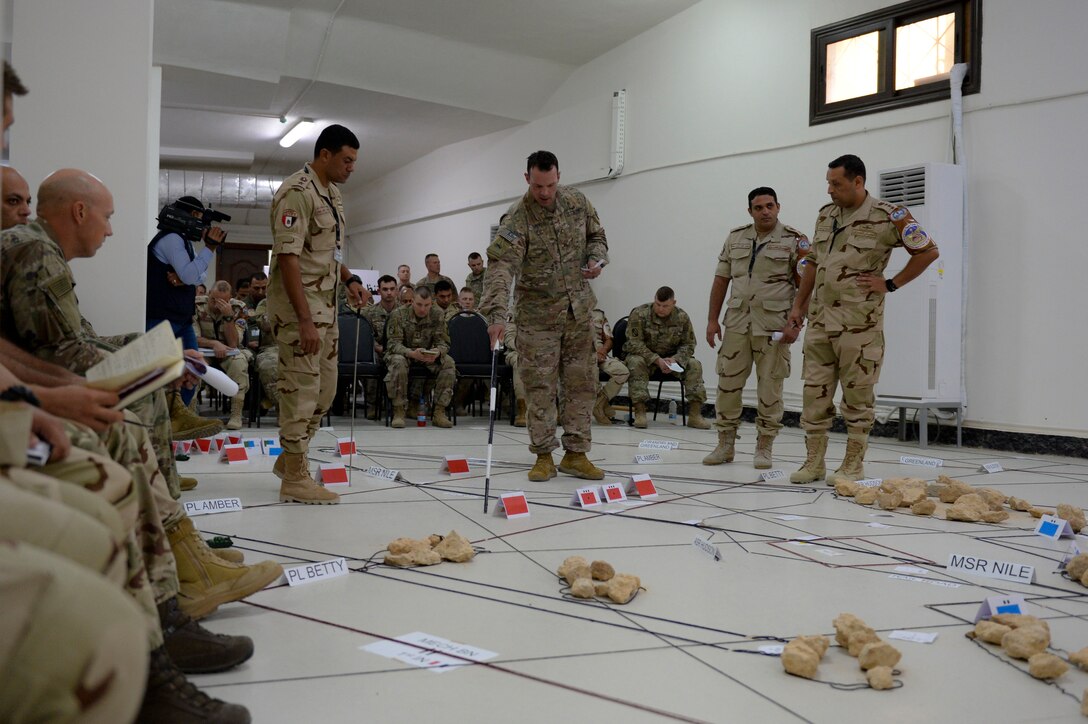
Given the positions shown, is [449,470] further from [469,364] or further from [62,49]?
[469,364]

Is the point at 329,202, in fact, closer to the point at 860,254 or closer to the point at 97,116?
the point at 97,116

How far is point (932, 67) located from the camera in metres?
6.98

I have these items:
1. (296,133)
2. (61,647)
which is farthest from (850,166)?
(296,133)

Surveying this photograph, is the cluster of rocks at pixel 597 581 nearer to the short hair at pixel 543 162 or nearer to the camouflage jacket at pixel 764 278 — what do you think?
the short hair at pixel 543 162

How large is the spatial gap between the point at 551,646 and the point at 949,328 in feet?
18.1

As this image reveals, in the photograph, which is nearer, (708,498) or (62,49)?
(62,49)

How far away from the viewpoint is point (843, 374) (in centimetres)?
461

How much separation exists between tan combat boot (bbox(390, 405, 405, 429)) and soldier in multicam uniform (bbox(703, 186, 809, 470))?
10.4ft

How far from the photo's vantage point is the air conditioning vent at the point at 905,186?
6.61 meters

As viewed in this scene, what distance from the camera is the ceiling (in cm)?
901

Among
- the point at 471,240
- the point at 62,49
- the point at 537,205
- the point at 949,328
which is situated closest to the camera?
the point at 62,49

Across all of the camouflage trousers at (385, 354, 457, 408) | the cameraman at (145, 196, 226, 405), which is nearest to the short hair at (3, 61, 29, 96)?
the cameraman at (145, 196, 226, 405)

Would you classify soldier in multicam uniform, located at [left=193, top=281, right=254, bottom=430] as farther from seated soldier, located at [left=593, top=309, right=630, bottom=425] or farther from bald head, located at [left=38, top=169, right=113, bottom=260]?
bald head, located at [left=38, top=169, right=113, bottom=260]

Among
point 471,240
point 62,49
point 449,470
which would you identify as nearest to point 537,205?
point 449,470
